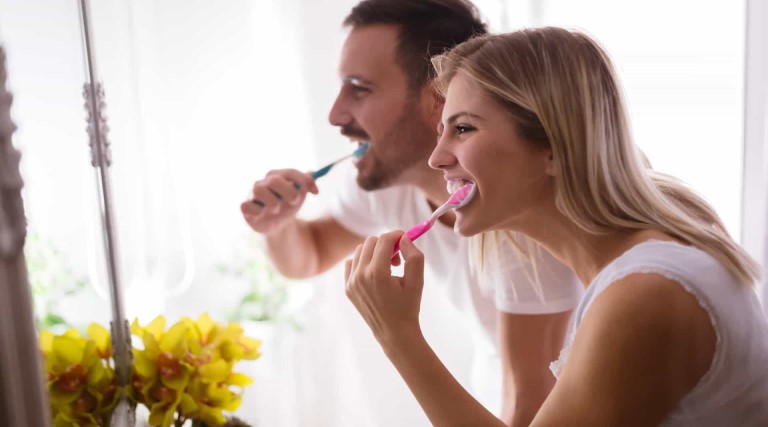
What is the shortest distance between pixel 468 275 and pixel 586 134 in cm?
43

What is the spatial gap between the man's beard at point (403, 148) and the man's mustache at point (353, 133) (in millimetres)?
24

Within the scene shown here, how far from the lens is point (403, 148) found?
119 centimetres

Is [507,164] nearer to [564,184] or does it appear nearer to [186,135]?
[564,184]

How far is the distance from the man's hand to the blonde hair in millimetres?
367

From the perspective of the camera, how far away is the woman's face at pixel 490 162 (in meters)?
0.85

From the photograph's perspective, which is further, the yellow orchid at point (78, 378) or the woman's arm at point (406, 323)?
the yellow orchid at point (78, 378)

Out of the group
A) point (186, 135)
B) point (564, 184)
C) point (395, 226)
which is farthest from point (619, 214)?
point (186, 135)

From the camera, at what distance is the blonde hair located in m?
0.81

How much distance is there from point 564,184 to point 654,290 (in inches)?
6.3

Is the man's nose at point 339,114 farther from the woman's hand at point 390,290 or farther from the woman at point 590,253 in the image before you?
the woman's hand at point 390,290

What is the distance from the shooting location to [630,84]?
145 centimetres

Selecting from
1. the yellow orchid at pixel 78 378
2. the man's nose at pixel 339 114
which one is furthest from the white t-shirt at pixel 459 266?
the yellow orchid at pixel 78 378

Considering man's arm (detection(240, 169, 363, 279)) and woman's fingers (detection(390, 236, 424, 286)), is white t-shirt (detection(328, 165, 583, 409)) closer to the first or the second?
man's arm (detection(240, 169, 363, 279))

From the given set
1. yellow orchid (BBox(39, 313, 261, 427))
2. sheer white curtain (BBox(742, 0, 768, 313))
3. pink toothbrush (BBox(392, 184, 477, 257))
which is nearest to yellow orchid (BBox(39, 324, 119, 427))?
yellow orchid (BBox(39, 313, 261, 427))
